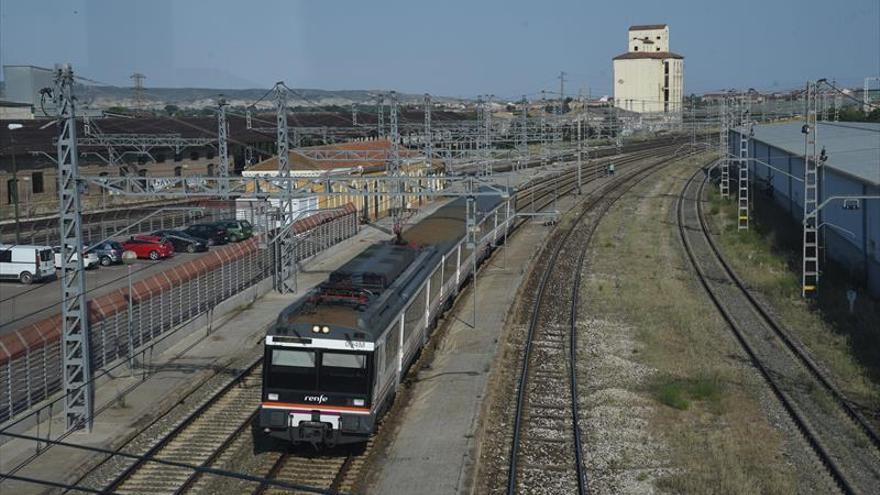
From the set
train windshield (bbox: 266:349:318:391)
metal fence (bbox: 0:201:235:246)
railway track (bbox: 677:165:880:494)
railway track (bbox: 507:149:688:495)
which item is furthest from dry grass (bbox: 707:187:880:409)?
metal fence (bbox: 0:201:235:246)

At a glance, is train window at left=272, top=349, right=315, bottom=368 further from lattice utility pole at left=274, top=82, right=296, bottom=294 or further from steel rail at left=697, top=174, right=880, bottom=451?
lattice utility pole at left=274, top=82, right=296, bottom=294

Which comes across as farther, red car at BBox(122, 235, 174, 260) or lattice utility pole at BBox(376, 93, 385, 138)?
lattice utility pole at BBox(376, 93, 385, 138)

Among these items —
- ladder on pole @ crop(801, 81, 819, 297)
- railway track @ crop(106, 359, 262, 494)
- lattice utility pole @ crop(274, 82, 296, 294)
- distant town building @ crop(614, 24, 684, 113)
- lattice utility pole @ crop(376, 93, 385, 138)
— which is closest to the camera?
railway track @ crop(106, 359, 262, 494)

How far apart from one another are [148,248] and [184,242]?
7.79ft

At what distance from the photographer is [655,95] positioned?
126188mm

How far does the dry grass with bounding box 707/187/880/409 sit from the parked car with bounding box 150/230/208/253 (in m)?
19.8

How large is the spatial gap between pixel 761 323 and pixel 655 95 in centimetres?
10905

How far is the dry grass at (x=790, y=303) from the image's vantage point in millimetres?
16688

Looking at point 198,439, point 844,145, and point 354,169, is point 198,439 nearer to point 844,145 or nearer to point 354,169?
point 844,145

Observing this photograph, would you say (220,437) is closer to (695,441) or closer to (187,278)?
(695,441)

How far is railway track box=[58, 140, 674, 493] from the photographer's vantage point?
40.6 ft

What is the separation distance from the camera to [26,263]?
30.1 metres

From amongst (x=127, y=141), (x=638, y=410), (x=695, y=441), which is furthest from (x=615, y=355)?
(x=127, y=141)

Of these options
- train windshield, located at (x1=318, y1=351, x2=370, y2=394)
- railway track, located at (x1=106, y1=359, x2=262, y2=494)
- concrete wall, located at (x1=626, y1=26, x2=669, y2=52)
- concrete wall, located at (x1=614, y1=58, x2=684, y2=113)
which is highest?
concrete wall, located at (x1=626, y1=26, x2=669, y2=52)
